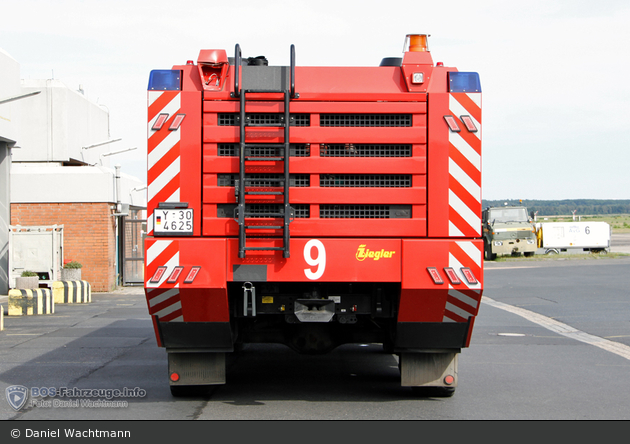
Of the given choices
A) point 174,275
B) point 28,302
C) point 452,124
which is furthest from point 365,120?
point 28,302

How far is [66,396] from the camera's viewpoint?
7.22 metres

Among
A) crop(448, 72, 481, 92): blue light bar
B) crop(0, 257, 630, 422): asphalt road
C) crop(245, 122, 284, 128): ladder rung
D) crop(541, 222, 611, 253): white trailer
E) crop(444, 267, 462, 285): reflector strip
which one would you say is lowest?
crop(0, 257, 630, 422): asphalt road

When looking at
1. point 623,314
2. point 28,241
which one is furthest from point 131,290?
point 623,314

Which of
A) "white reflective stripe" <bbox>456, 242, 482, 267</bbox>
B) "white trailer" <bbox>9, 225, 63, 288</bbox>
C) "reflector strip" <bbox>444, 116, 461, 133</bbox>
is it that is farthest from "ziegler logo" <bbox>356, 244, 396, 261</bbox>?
"white trailer" <bbox>9, 225, 63, 288</bbox>

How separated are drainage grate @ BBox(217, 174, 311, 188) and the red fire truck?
0.01m

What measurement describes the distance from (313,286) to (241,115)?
5.54 ft

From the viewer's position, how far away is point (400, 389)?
771 centimetres

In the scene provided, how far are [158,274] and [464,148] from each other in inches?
115

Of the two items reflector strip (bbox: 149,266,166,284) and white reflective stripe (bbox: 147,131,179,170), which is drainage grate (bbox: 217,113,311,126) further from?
reflector strip (bbox: 149,266,166,284)

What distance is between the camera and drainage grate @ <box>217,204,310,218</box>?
6266 millimetres

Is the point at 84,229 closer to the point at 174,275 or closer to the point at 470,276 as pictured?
the point at 174,275

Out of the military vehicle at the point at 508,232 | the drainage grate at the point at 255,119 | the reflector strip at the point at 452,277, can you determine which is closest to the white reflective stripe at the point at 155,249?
the drainage grate at the point at 255,119

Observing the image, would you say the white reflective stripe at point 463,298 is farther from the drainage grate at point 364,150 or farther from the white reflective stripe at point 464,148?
the drainage grate at point 364,150
